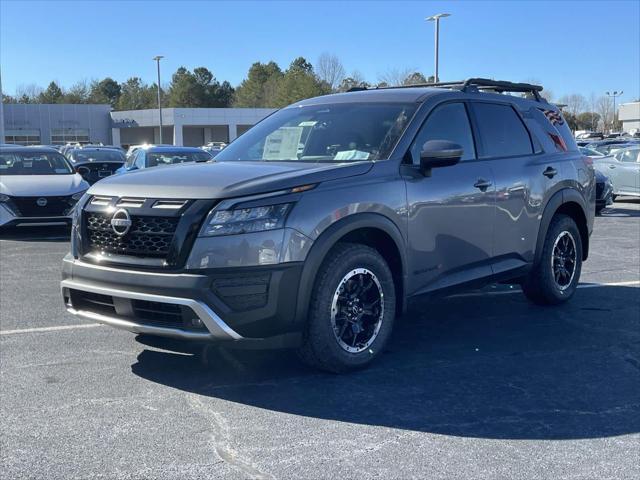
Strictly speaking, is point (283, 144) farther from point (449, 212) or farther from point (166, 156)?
point (166, 156)

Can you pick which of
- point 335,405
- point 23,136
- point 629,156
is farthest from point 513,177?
point 23,136

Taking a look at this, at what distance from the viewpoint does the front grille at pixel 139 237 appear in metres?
4.29

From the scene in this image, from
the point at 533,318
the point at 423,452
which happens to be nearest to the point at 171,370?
the point at 423,452

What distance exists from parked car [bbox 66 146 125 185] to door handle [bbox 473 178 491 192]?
41.0ft

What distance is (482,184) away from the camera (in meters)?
5.69

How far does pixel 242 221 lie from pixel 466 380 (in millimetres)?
1850

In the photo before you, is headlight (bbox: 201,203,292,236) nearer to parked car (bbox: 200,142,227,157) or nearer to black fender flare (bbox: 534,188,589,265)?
parked car (bbox: 200,142,227,157)

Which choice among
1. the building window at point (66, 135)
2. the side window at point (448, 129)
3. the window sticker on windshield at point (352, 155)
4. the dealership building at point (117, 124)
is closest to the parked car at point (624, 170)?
the side window at point (448, 129)

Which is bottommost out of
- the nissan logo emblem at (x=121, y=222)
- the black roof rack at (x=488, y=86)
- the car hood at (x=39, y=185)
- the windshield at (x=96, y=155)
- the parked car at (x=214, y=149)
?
the car hood at (x=39, y=185)

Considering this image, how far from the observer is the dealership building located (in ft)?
258

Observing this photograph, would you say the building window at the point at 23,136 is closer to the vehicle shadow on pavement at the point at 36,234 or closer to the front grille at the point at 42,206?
the vehicle shadow on pavement at the point at 36,234

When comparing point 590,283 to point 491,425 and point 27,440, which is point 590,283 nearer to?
point 491,425

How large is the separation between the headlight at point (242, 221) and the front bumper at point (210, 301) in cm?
23

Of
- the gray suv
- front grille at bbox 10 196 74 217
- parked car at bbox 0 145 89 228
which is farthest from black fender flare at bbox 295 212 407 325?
front grille at bbox 10 196 74 217
